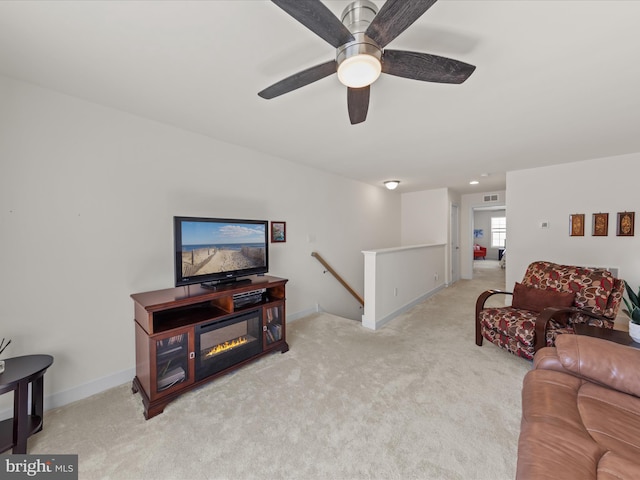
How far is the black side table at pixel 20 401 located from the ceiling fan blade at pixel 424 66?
2610mm

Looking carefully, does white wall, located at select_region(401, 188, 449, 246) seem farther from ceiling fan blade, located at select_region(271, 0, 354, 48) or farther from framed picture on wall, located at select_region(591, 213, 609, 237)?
ceiling fan blade, located at select_region(271, 0, 354, 48)

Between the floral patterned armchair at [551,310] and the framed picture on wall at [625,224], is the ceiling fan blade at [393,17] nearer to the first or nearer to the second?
the floral patterned armchair at [551,310]

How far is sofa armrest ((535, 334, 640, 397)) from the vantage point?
1.23 meters

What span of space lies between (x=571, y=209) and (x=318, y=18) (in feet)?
15.3

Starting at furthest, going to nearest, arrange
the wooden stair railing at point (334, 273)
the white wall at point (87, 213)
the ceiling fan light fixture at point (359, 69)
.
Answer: the wooden stair railing at point (334, 273)
the white wall at point (87, 213)
the ceiling fan light fixture at point (359, 69)

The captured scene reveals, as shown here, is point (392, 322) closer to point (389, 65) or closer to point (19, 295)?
point (389, 65)

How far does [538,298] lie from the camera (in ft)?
8.36

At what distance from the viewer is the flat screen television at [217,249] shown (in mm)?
2086

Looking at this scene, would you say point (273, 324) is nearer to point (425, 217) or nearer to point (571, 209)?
point (571, 209)


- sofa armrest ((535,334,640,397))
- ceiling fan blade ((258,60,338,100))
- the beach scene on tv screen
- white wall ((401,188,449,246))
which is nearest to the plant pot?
sofa armrest ((535,334,640,397))

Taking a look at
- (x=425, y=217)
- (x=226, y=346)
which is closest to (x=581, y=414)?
(x=226, y=346)

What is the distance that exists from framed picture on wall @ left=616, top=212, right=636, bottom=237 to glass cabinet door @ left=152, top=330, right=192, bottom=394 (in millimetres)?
5383

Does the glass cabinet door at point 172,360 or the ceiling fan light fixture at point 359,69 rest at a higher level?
the ceiling fan light fixture at point 359,69

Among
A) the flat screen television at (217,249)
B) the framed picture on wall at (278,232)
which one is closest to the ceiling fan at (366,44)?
the flat screen television at (217,249)
